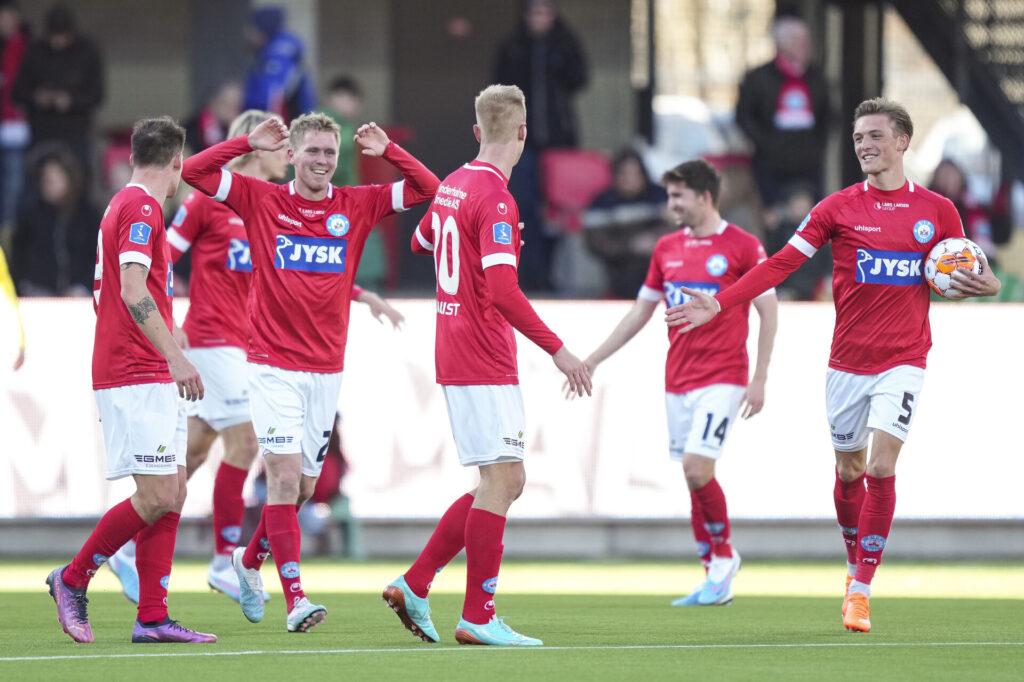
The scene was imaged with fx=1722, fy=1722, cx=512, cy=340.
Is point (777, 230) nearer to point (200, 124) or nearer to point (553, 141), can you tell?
point (553, 141)

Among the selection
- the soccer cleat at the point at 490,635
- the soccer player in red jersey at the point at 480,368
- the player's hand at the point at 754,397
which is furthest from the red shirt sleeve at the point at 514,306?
the player's hand at the point at 754,397

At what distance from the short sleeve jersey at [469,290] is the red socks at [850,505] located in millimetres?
2339

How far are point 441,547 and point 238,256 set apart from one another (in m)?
2.92

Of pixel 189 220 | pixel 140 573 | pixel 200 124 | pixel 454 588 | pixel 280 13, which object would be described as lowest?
pixel 454 588

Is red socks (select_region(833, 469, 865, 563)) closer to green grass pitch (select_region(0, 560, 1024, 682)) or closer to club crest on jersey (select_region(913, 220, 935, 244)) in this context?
green grass pitch (select_region(0, 560, 1024, 682))

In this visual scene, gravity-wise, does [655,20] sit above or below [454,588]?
above

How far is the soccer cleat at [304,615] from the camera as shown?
7879mm

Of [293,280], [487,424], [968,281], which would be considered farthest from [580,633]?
[968,281]

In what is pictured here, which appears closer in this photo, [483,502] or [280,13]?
[483,502]

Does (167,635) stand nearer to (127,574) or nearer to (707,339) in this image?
(127,574)

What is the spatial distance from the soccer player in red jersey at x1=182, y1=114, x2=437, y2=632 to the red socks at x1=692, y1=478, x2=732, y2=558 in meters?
2.74

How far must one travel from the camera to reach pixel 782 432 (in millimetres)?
13445

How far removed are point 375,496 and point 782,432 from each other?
3.21 meters

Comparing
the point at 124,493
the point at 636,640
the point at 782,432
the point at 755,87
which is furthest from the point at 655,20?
the point at 636,640
